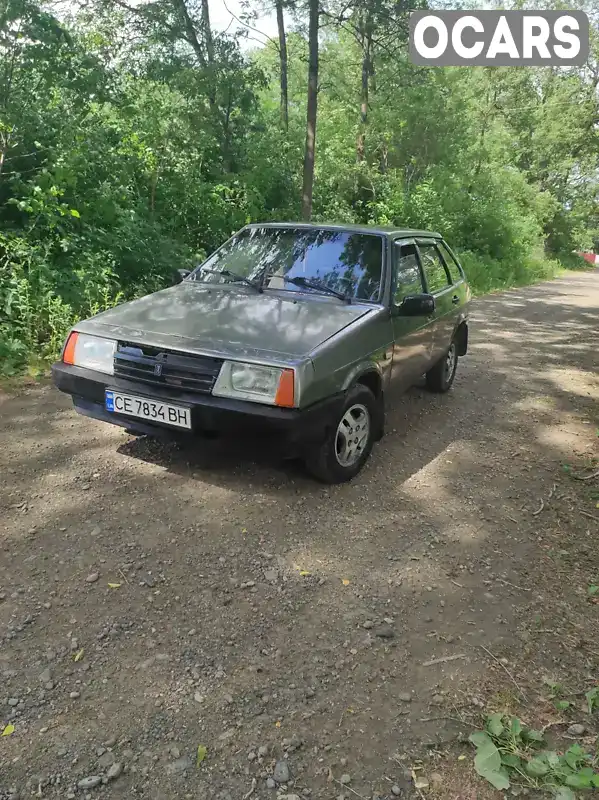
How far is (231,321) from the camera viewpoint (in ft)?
13.0

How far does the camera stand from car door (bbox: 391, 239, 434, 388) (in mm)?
4570

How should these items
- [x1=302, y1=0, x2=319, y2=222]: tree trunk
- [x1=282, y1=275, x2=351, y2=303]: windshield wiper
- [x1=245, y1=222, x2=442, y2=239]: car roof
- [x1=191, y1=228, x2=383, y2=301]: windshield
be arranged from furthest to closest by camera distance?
[x1=302, y1=0, x2=319, y2=222]: tree trunk
[x1=245, y1=222, x2=442, y2=239]: car roof
[x1=191, y1=228, x2=383, y2=301]: windshield
[x1=282, y1=275, x2=351, y2=303]: windshield wiper

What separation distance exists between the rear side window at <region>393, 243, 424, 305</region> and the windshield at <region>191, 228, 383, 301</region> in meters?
0.17

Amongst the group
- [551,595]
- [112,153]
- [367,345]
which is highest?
[112,153]

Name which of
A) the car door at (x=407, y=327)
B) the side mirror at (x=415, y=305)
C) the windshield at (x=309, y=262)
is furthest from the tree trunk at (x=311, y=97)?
the side mirror at (x=415, y=305)

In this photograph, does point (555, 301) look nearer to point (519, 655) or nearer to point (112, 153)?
point (112, 153)

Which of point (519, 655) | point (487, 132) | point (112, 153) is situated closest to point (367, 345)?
point (519, 655)

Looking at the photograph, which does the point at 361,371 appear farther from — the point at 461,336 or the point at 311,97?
the point at 311,97

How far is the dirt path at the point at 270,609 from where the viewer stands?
2.08 metres

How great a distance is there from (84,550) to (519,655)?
7.06ft

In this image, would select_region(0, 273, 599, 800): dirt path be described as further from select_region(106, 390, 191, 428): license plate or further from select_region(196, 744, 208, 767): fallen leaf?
select_region(106, 390, 191, 428): license plate

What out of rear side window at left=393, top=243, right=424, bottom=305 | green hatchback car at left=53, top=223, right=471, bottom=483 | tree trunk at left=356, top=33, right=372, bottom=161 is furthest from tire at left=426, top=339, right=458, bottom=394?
tree trunk at left=356, top=33, right=372, bottom=161

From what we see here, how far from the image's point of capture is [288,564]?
3.18 metres

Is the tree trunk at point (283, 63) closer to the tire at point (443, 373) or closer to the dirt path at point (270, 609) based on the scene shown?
the tire at point (443, 373)
